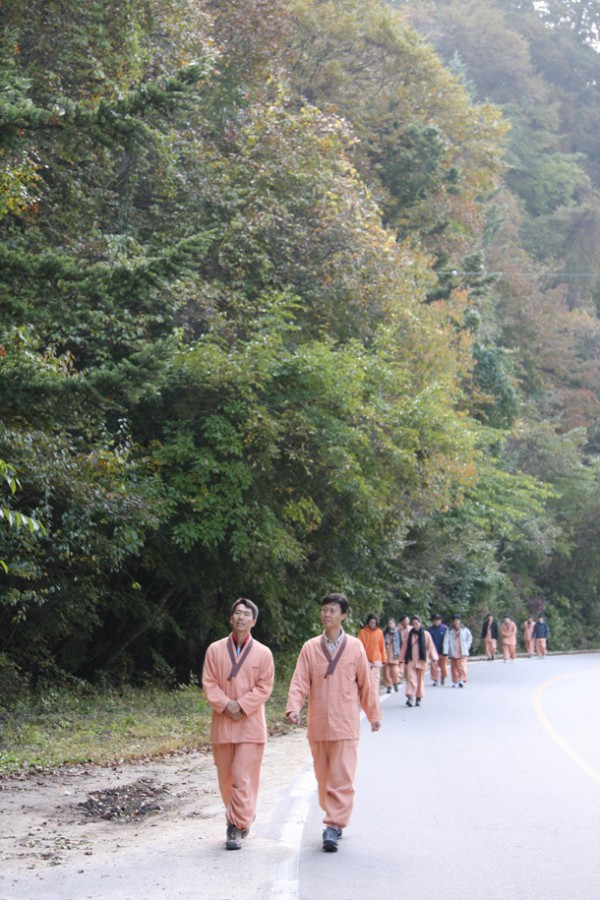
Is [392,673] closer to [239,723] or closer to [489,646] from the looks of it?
[239,723]

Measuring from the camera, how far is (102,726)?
50.8ft

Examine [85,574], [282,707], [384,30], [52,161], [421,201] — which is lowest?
[282,707]

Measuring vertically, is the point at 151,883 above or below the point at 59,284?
below

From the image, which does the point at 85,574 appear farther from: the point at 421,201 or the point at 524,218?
the point at 524,218

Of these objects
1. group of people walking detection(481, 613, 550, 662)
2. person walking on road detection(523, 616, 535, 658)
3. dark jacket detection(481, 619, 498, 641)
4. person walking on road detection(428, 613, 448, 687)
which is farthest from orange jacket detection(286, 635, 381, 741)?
person walking on road detection(523, 616, 535, 658)

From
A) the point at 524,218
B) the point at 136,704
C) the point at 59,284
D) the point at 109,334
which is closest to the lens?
the point at 59,284

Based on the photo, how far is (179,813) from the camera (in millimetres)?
9789

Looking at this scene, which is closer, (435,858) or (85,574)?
(435,858)

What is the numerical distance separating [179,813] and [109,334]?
27.3 ft

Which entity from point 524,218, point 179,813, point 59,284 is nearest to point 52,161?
point 59,284

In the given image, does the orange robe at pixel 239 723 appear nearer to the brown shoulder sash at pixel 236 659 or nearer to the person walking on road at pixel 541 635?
the brown shoulder sash at pixel 236 659

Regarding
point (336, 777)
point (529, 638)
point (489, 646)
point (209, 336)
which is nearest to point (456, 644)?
point (209, 336)

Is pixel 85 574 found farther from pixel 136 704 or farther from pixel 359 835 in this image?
pixel 359 835

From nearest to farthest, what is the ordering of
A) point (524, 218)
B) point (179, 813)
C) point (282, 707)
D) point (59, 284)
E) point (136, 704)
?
point (179, 813), point (59, 284), point (136, 704), point (282, 707), point (524, 218)
